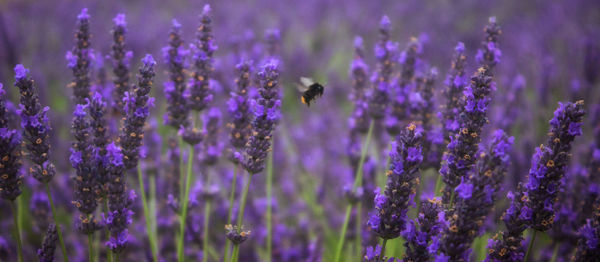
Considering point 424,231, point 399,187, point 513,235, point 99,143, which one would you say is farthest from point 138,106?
point 513,235

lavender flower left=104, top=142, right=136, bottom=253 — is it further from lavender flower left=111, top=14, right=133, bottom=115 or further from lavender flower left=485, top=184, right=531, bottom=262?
lavender flower left=485, top=184, right=531, bottom=262

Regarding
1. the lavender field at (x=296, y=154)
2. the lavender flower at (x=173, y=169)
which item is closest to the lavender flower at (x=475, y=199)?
the lavender field at (x=296, y=154)

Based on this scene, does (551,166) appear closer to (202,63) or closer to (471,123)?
(471,123)

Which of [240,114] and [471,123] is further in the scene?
[240,114]

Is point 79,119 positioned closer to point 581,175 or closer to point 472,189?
point 472,189

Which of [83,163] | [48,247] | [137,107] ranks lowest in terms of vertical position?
[48,247]

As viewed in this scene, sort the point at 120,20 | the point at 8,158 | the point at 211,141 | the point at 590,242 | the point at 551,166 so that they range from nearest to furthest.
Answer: the point at 551,166, the point at 8,158, the point at 590,242, the point at 120,20, the point at 211,141

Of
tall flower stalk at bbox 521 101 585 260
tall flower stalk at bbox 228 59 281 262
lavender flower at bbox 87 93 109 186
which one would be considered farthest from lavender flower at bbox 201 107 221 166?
tall flower stalk at bbox 521 101 585 260

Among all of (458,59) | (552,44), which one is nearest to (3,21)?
(458,59)
